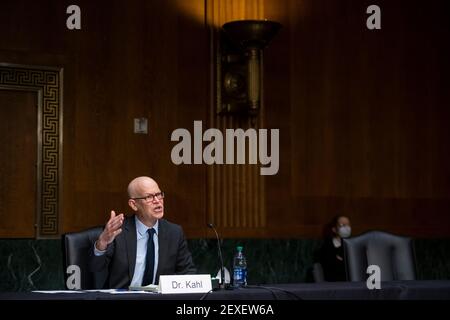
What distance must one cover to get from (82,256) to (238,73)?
9.65ft

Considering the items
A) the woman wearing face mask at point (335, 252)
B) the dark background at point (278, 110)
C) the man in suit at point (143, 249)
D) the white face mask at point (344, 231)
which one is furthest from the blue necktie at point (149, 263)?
the white face mask at point (344, 231)

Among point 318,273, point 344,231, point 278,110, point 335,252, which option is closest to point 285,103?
point 278,110

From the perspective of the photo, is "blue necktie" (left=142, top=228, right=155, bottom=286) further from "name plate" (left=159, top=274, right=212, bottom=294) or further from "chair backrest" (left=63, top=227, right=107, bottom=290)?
"name plate" (left=159, top=274, right=212, bottom=294)

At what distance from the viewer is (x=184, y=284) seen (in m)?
5.09

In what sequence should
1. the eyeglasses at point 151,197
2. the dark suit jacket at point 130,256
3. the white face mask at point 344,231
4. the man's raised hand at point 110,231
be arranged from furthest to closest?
the white face mask at point 344,231 < the eyeglasses at point 151,197 < the dark suit jacket at point 130,256 < the man's raised hand at point 110,231

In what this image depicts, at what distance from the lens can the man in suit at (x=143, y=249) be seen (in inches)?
234

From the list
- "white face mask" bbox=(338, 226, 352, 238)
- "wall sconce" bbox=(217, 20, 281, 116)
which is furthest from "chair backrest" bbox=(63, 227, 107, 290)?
"white face mask" bbox=(338, 226, 352, 238)

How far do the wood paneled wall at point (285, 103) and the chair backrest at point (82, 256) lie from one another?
65.5 inches

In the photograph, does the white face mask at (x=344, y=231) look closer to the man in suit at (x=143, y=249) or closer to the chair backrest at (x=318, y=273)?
the chair backrest at (x=318, y=273)

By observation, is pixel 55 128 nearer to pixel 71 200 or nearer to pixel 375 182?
pixel 71 200

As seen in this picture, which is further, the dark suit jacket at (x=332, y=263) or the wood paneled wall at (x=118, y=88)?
the dark suit jacket at (x=332, y=263)

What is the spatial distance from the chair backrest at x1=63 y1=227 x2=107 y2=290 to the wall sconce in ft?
8.65

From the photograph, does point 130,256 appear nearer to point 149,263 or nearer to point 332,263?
point 149,263

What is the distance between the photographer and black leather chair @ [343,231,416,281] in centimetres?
640
